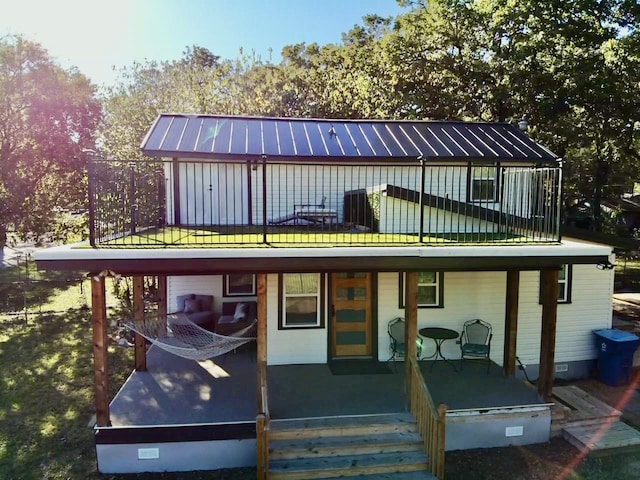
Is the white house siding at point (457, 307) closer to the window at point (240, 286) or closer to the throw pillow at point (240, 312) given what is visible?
the throw pillow at point (240, 312)

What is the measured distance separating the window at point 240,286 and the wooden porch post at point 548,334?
579 cm

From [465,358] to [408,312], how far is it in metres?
3.15

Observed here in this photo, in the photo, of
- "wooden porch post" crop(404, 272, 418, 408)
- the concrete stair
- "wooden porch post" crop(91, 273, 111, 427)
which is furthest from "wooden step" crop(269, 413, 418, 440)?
"wooden porch post" crop(91, 273, 111, 427)

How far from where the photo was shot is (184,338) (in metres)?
7.04

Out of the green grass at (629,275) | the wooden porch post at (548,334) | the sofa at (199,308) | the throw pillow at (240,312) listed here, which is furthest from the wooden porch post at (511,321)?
the green grass at (629,275)

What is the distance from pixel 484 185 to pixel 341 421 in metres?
6.22

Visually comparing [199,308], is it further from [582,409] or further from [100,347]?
[582,409]

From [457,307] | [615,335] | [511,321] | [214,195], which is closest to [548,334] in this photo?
[511,321]

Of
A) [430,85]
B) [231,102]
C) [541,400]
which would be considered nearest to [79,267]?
[541,400]

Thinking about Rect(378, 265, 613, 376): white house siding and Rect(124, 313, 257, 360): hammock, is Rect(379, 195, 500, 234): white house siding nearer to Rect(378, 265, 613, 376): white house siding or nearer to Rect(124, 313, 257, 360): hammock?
Rect(378, 265, 613, 376): white house siding

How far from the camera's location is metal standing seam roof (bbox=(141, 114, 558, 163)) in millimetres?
9039

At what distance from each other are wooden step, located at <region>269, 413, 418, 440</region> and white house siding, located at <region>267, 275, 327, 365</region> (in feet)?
7.39

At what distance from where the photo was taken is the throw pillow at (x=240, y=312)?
8.96 meters

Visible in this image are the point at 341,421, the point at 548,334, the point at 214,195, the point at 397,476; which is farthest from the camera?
the point at 214,195
